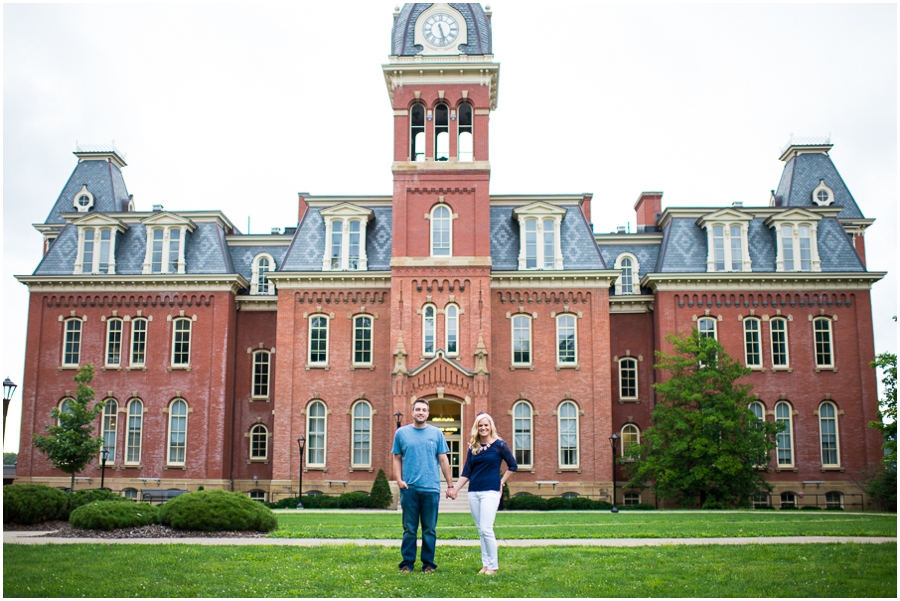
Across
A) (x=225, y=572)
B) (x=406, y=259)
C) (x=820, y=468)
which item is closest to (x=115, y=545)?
(x=225, y=572)

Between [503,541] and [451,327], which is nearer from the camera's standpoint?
[503,541]

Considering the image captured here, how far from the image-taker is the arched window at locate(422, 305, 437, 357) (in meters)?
35.3

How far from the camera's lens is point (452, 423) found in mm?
35594

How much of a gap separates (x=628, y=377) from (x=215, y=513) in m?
26.4

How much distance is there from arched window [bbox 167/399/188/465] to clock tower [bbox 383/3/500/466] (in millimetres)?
10775

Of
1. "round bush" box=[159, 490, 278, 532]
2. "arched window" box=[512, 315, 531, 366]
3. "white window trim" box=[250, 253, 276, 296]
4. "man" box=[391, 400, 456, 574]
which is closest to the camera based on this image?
"man" box=[391, 400, 456, 574]

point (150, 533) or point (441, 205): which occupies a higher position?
point (441, 205)

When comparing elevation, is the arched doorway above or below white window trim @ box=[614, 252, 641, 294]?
below

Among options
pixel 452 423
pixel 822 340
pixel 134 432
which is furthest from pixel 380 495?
pixel 822 340

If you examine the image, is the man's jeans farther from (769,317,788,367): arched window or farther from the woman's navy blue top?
(769,317,788,367): arched window

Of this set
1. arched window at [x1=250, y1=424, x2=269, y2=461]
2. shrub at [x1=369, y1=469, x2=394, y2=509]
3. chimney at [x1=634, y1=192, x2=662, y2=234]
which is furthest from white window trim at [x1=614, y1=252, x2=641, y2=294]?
arched window at [x1=250, y1=424, x2=269, y2=461]

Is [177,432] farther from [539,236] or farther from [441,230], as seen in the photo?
[539,236]

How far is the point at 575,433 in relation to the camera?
36031 millimetres

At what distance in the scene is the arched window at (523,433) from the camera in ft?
118
